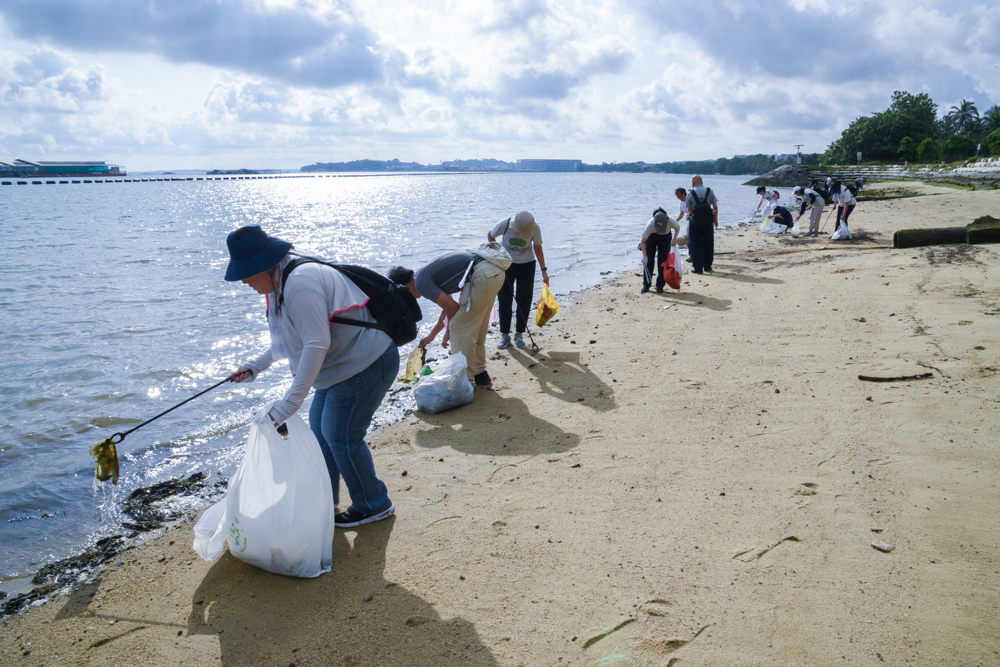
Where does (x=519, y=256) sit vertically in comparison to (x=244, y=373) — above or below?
above

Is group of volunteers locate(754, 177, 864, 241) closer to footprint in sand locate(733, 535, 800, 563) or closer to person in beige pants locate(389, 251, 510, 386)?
person in beige pants locate(389, 251, 510, 386)

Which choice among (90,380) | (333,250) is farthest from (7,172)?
(90,380)

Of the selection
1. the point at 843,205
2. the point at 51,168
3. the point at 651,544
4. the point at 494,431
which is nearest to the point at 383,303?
the point at 651,544

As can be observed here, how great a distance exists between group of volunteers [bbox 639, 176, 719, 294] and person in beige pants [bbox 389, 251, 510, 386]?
4.46m

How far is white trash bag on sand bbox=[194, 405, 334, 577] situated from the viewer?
2916 millimetres

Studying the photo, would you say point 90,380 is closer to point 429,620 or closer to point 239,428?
point 239,428

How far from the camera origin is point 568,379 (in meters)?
6.17

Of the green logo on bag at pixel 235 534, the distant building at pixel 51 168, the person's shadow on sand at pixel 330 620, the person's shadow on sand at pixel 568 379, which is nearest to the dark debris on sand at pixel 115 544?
the person's shadow on sand at pixel 330 620

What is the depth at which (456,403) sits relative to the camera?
562 centimetres

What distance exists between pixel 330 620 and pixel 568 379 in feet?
12.6

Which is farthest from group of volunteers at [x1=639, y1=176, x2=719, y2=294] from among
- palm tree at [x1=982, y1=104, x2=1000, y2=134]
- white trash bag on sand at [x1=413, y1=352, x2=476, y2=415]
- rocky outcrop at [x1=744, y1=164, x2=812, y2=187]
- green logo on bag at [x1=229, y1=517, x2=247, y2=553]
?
palm tree at [x1=982, y1=104, x2=1000, y2=134]

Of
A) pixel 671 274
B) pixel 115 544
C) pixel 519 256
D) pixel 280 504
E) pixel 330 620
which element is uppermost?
pixel 519 256

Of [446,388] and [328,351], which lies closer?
[328,351]

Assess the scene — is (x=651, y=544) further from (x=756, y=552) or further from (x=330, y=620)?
(x=330, y=620)
